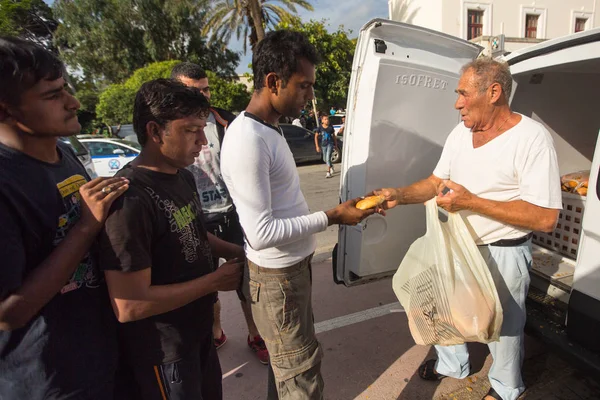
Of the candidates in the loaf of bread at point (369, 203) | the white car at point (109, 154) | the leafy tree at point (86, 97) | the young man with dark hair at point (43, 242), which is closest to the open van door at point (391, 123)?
the loaf of bread at point (369, 203)

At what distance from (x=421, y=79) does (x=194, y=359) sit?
6.68 ft

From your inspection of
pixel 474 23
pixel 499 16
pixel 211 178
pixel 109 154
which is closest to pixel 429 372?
pixel 211 178

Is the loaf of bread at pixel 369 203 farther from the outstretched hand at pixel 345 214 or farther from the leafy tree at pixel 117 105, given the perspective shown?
the leafy tree at pixel 117 105

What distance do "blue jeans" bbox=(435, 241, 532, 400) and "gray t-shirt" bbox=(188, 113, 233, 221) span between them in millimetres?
1737

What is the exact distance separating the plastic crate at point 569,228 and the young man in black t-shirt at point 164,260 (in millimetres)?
2593

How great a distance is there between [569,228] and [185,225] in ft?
9.44

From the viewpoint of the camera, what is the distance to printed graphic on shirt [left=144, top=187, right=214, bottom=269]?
50.5 inches

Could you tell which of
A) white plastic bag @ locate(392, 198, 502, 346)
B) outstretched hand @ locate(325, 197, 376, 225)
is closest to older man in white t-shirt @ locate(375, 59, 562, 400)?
white plastic bag @ locate(392, 198, 502, 346)

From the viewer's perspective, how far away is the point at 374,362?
251 cm

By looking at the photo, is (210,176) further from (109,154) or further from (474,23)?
(474,23)

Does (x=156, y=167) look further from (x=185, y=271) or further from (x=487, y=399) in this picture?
(x=487, y=399)

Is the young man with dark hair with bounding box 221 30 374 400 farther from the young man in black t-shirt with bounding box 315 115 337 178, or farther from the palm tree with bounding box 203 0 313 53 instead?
the palm tree with bounding box 203 0 313 53

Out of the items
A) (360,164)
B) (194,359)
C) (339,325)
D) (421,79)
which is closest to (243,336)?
(339,325)

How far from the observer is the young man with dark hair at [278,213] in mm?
1376
